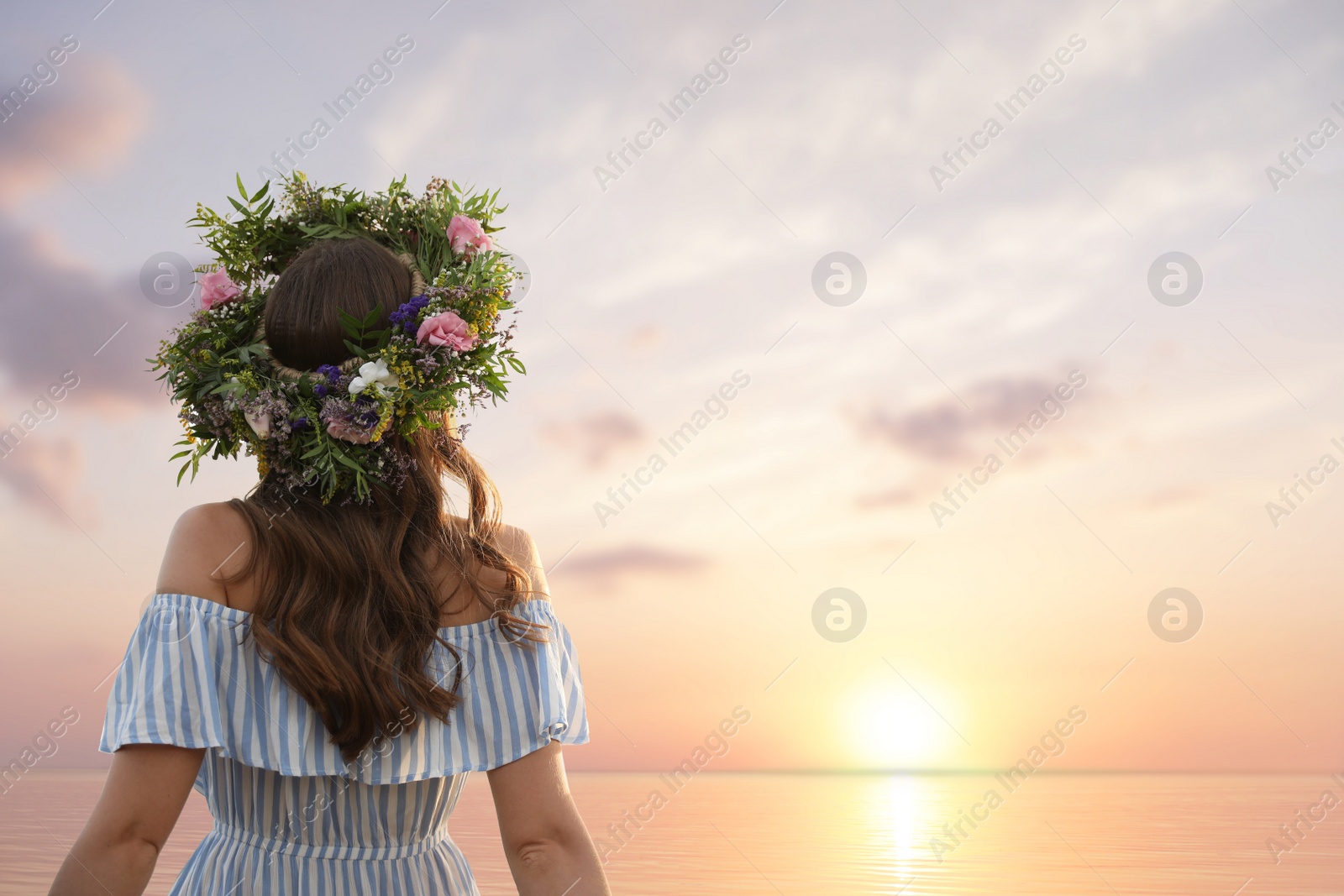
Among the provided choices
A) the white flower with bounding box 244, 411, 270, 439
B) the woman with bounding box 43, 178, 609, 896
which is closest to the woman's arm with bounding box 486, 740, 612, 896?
the woman with bounding box 43, 178, 609, 896

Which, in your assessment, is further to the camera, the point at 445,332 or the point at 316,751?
the point at 445,332

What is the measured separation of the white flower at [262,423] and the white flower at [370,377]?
0.59 ft

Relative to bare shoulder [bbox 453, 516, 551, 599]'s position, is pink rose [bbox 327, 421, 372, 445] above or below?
above

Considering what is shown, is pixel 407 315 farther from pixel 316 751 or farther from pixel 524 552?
pixel 316 751

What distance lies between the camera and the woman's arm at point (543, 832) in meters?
1.60

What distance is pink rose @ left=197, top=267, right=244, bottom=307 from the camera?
2125mm

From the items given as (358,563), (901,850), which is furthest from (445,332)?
(901,850)

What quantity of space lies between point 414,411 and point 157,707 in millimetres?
710

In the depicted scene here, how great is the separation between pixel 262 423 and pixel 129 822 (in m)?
0.74

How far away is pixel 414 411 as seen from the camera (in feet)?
6.25

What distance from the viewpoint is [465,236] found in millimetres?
2162

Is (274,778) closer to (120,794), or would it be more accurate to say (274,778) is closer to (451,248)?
(120,794)

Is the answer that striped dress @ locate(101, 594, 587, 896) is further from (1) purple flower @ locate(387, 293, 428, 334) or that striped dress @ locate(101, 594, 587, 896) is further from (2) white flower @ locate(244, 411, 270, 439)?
(1) purple flower @ locate(387, 293, 428, 334)

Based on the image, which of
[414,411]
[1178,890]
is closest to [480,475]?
[414,411]
